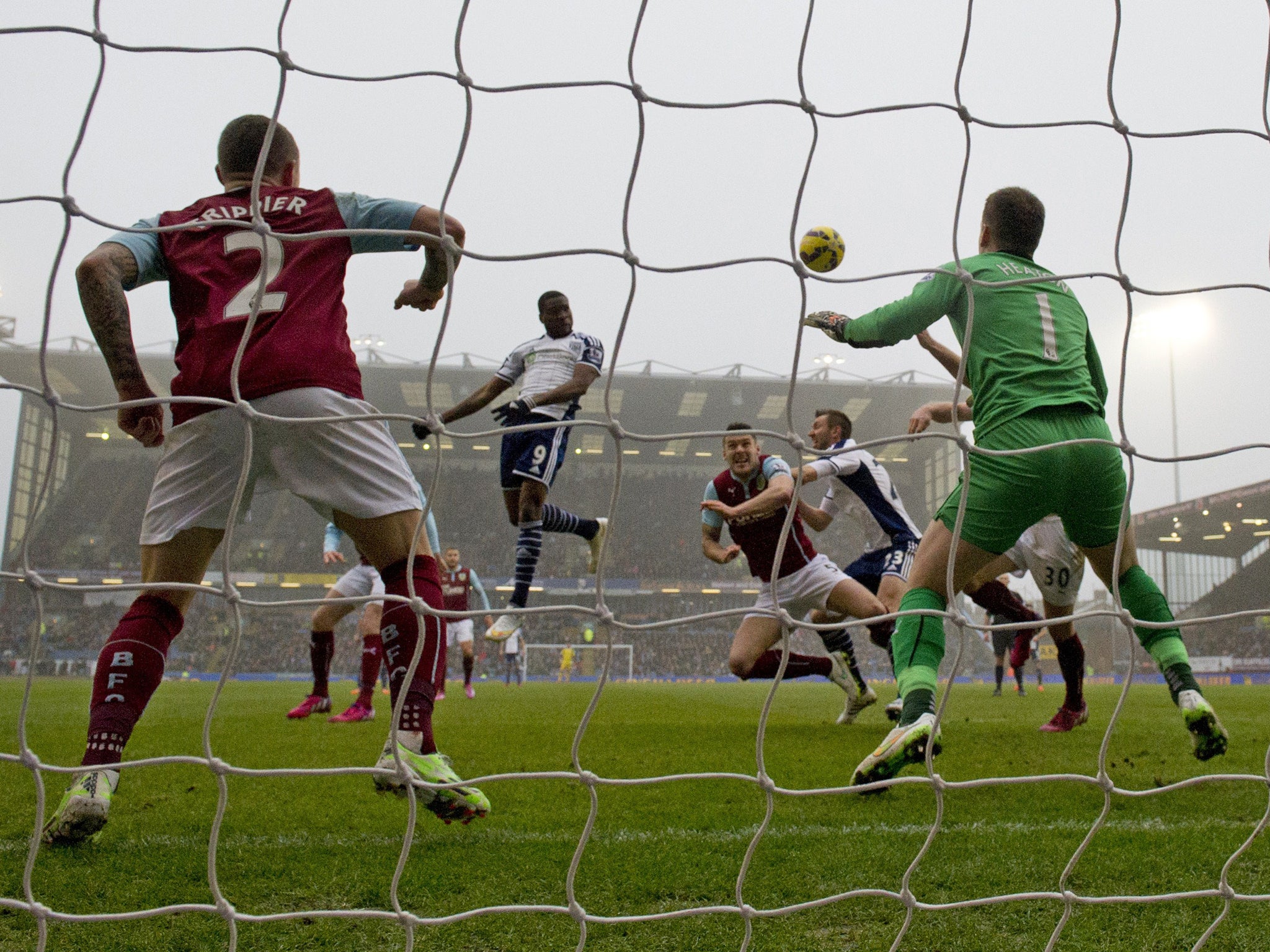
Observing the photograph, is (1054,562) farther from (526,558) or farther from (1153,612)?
(526,558)

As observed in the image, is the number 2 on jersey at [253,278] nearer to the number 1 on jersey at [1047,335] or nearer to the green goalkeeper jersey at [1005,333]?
the green goalkeeper jersey at [1005,333]

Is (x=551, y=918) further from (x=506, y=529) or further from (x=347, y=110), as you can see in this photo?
(x=506, y=529)

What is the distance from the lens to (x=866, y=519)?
6.51m

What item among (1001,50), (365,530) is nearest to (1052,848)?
(365,530)

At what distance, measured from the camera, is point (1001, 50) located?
3.03 metres

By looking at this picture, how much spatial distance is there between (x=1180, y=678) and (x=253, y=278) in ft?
9.94

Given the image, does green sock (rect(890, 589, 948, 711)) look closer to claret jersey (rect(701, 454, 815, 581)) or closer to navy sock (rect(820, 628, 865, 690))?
claret jersey (rect(701, 454, 815, 581))

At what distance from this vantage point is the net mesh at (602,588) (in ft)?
6.49

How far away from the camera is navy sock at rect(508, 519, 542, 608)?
19.7ft

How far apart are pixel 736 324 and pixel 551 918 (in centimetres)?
1216

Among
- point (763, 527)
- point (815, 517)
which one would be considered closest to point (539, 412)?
point (763, 527)

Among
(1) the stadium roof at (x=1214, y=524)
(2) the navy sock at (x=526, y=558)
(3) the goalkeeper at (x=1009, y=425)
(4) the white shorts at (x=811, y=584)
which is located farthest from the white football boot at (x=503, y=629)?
(1) the stadium roof at (x=1214, y=524)

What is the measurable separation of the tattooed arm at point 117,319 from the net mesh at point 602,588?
0.11 m

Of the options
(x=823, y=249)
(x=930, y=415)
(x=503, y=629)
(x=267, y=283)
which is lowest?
(x=503, y=629)
